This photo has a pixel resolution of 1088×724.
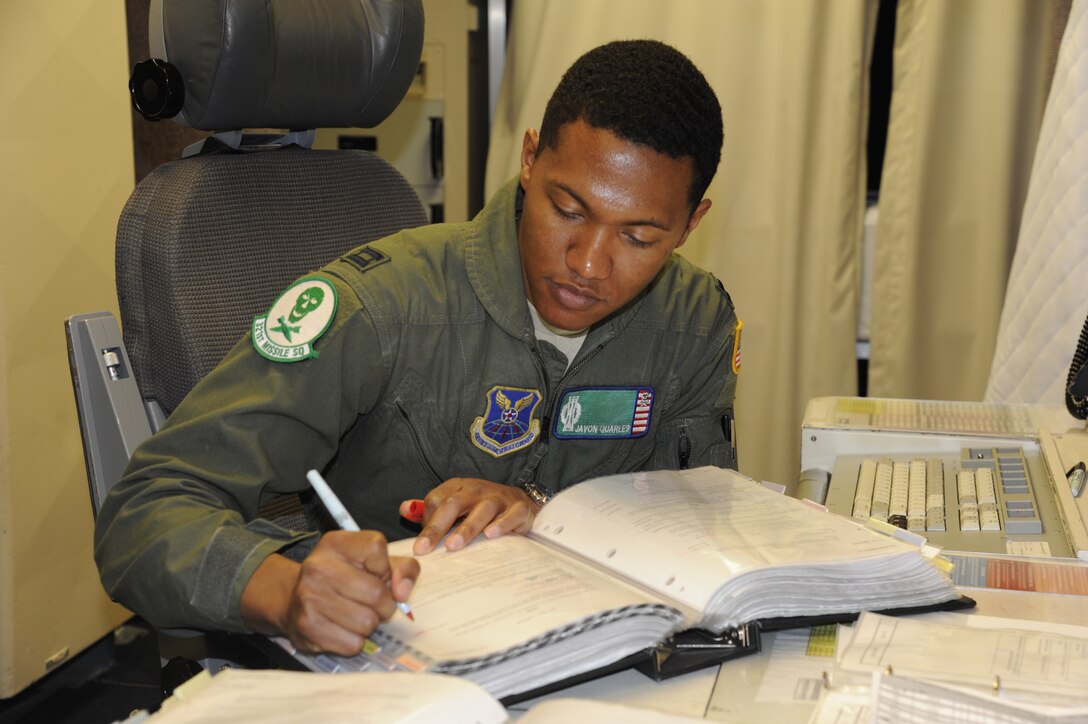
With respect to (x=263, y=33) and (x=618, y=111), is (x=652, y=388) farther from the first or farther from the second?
(x=263, y=33)

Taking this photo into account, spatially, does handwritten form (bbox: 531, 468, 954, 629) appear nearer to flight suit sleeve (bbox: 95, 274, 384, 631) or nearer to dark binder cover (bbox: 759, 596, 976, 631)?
dark binder cover (bbox: 759, 596, 976, 631)

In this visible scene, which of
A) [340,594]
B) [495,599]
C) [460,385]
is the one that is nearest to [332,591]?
[340,594]

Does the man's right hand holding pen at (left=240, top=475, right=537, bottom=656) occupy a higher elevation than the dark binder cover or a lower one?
higher

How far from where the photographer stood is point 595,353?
1.33 metres

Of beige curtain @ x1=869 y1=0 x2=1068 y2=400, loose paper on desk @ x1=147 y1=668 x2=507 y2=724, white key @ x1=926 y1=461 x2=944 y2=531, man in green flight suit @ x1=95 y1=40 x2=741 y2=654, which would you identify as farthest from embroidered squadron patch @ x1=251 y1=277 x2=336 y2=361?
beige curtain @ x1=869 y1=0 x2=1068 y2=400

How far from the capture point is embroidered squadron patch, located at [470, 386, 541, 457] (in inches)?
49.7

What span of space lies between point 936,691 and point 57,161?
6.29 feet

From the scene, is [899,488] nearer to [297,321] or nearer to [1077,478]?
[1077,478]

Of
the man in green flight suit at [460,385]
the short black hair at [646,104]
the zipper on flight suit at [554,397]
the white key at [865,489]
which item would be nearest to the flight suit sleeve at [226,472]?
the man in green flight suit at [460,385]

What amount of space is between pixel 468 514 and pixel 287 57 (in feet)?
2.13

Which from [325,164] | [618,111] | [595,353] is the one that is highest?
[618,111]

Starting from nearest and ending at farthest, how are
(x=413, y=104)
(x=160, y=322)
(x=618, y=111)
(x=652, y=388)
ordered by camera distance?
(x=618, y=111) → (x=160, y=322) → (x=652, y=388) → (x=413, y=104)

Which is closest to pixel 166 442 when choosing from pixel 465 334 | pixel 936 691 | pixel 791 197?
pixel 465 334

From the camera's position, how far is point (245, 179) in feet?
4.38
